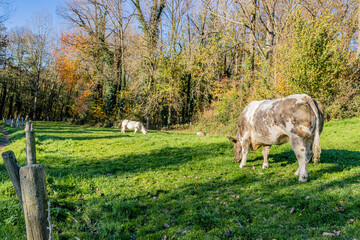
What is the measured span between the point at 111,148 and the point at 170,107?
18468mm

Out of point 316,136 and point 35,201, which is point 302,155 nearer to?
point 316,136

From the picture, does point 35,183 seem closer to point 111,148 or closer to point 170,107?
point 111,148

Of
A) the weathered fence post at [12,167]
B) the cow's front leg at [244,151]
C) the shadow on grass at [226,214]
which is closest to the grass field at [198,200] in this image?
the shadow on grass at [226,214]

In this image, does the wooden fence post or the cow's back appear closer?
the wooden fence post

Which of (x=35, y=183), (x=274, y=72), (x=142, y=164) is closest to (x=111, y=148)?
(x=142, y=164)

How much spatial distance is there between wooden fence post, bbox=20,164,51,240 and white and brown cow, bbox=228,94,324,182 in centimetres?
582

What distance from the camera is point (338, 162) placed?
7320 millimetres

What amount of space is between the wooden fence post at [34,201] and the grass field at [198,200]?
5.63ft

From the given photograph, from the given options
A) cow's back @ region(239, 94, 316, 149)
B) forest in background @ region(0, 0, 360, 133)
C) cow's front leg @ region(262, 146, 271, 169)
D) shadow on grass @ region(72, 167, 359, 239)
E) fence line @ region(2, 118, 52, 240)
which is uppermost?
forest in background @ region(0, 0, 360, 133)

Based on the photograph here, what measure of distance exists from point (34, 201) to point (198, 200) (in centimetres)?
372

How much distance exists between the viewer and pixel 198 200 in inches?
207

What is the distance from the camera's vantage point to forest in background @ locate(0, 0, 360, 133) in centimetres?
1711

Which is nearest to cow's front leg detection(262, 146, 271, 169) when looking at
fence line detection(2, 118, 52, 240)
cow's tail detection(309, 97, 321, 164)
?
cow's tail detection(309, 97, 321, 164)

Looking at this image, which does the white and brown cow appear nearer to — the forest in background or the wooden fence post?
the wooden fence post
